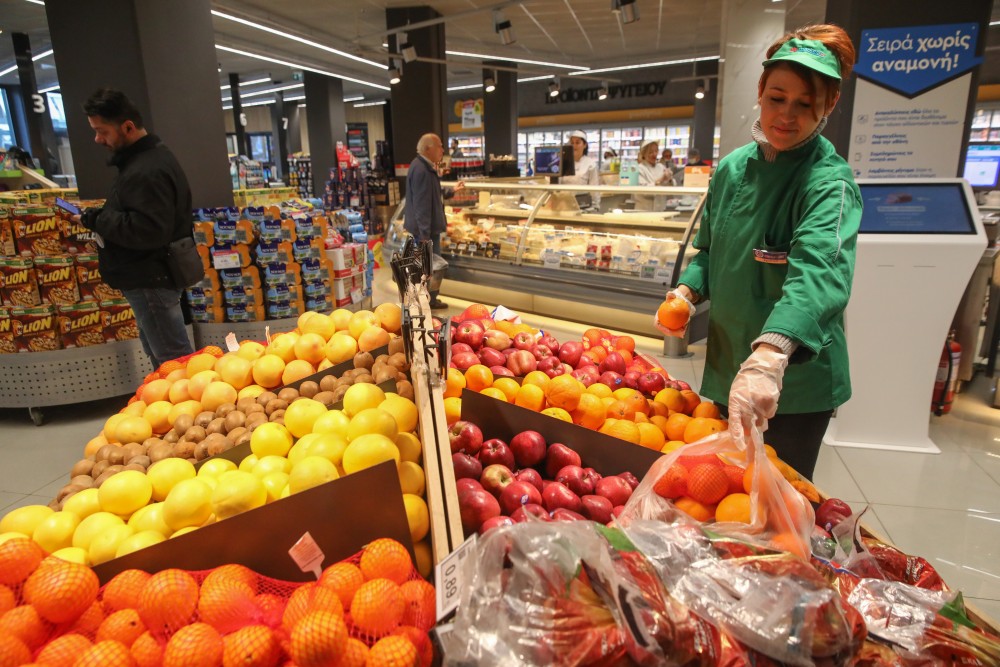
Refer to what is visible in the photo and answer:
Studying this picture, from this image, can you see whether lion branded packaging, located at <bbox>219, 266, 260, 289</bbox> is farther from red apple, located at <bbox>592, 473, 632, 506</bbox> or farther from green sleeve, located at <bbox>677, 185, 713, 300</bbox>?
red apple, located at <bbox>592, 473, 632, 506</bbox>

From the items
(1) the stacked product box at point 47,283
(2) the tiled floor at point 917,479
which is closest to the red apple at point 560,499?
(2) the tiled floor at point 917,479

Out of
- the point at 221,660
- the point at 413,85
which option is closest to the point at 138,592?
the point at 221,660

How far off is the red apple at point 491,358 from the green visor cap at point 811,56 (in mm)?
1252

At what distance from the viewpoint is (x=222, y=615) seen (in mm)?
1003

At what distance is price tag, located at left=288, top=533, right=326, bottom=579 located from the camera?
43.7 inches

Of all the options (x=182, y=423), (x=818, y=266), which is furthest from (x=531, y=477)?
(x=182, y=423)

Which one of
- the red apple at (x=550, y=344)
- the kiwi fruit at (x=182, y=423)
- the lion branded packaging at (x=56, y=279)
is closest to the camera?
the kiwi fruit at (x=182, y=423)

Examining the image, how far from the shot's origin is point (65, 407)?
4.38 metres

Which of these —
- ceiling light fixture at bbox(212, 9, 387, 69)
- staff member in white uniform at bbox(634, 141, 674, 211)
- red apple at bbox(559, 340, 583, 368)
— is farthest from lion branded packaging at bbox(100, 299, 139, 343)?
ceiling light fixture at bbox(212, 9, 387, 69)

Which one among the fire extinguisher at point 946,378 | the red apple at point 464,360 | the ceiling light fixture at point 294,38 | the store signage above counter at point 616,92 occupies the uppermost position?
the ceiling light fixture at point 294,38

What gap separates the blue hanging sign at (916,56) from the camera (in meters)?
3.66

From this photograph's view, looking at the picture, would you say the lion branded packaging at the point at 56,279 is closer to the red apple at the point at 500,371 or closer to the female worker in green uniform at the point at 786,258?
the red apple at the point at 500,371

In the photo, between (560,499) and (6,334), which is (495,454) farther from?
(6,334)

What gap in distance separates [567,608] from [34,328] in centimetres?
445
